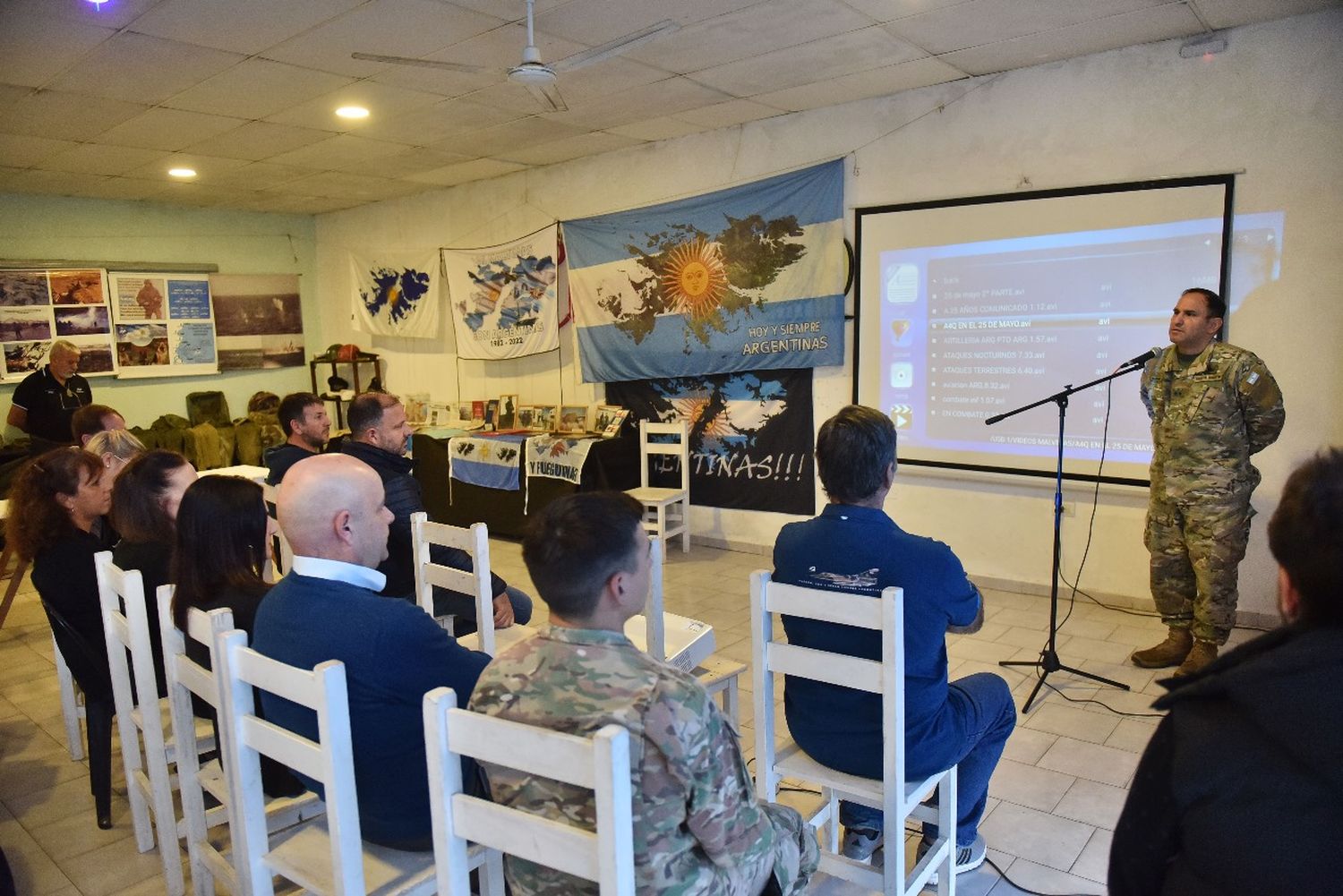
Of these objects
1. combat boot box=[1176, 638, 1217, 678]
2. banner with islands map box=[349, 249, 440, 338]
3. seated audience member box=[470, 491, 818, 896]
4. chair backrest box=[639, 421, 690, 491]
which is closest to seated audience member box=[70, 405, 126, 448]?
chair backrest box=[639, 421, 690, 491]

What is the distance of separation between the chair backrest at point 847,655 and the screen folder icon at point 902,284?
3.20 meters

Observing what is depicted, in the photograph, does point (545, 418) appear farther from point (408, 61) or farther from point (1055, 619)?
point (1055, 619)

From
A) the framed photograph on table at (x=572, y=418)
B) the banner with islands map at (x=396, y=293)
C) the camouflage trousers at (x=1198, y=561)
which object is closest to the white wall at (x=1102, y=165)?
the camouflage trousers at (x=1198, y=561)

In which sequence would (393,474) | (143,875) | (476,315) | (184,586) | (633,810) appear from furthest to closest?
(476,315) < (393,474) < (143,875) < (184,586) < (633,810)

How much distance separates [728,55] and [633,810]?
349 cm

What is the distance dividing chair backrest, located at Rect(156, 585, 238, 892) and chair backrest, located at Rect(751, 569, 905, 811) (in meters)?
1.14

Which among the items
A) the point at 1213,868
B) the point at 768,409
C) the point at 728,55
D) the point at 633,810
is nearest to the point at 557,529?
the point at 633,810

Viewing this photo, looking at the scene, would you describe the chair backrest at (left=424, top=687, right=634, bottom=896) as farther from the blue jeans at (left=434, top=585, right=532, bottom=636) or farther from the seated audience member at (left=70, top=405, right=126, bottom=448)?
the seated audience member at (left=70, top=405, right=126, bottom=448)

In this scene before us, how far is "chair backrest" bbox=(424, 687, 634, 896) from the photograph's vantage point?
3.61ft

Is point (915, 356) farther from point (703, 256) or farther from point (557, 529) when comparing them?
point (557, 529)

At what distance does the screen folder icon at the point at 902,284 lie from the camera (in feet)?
15.3

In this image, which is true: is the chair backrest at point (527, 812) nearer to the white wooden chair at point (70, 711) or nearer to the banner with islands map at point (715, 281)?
the white wooden chair at point (70, 711)

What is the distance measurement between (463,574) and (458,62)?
257 cm

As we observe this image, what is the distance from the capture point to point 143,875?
93.3 inches
